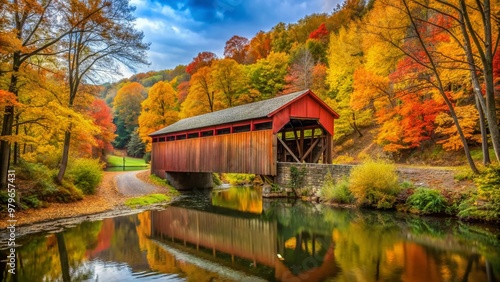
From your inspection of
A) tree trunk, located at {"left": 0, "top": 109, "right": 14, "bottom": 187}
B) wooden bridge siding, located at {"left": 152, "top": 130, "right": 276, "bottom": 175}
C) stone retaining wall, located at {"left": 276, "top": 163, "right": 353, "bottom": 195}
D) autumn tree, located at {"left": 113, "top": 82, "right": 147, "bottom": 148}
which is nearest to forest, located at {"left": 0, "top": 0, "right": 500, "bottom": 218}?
tree trunk, located at {"left": 0, "top": 109, "right": 14, "bottom": 187}

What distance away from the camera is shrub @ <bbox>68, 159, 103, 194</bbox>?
1655 centimetres

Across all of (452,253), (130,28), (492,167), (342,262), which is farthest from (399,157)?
(130,28)

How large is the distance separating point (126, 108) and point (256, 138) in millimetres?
43335

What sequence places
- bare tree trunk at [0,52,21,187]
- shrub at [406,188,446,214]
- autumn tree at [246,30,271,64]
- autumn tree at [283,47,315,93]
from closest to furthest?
shrub at [406,188,446,214] < bare tree trunk at [0,52,21,187] < autumn tree at [283,47,315,93] < autumn tree at [246,30,271,64]

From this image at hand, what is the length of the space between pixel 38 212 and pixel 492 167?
15.6 metres

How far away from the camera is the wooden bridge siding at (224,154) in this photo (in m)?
16.5

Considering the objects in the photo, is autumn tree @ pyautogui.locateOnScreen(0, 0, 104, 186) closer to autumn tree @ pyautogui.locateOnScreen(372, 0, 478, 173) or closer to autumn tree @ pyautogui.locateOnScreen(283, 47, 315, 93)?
autumn tree @ pyautogui.locateOnScreen(372, 0, 478, 173)

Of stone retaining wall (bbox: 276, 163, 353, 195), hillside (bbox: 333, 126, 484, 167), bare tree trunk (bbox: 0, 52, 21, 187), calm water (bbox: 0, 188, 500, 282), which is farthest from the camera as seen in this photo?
hillside (bbox: 333, 126, 484, 167)

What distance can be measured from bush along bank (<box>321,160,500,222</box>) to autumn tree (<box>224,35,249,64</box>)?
38446 mm

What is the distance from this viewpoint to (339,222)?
1101 centimetres

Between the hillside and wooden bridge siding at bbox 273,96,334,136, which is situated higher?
wooden bridge siding at bbox 273,96,334,136

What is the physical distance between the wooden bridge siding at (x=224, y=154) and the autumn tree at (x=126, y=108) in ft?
103

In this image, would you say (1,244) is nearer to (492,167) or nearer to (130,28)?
(130,28)

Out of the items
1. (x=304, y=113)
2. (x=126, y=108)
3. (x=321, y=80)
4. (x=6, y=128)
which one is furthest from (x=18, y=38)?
(x=126, y=108)
